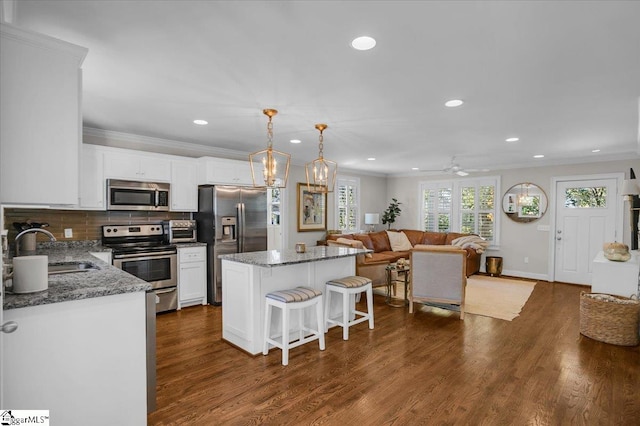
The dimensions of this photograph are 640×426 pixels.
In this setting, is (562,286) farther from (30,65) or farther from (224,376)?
(30,65)

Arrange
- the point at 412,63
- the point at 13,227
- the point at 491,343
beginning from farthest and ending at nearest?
1. the point at 13,227
2. the point at 491,343
3. the point at 412,63

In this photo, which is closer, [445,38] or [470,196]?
[445,38]

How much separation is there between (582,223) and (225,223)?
6510 millimetres

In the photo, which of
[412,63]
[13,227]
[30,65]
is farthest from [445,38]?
[13,227]

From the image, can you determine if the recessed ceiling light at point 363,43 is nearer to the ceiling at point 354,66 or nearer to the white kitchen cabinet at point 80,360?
the ceiling at point 354,66

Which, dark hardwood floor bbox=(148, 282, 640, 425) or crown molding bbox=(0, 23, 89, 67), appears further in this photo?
dark hardwood floor bbox=(148, 282, 640, 425)

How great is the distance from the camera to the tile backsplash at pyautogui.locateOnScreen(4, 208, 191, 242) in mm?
3924

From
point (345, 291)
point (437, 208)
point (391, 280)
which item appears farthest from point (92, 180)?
point (437, 208)

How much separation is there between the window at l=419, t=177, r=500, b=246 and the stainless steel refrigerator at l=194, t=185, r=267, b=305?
191 inches

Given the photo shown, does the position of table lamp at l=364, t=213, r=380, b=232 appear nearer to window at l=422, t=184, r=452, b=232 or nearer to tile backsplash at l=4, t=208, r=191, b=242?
window at l=422, t=184, r=452, b=232

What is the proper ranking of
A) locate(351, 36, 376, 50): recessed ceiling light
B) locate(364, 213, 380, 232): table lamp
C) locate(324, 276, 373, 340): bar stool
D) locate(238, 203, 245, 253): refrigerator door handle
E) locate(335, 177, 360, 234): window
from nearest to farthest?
1. locate(351, 36, 376, 50): recessed ceiling light
2. locate(324, 276, 373, 340): bar stool
3. locate(238, 203, 245, 253): refrigerator door handle
4. locate(335, 177, 360, 234): window
5. locate(364, 213, 380, 232): table lamp

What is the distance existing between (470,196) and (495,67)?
19.6 feet

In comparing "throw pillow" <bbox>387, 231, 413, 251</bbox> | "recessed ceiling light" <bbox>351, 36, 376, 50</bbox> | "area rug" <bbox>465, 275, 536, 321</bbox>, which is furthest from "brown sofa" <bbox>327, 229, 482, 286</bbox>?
"recessed ceiling light" <bbox>351, 36, 376, 50</bbox>

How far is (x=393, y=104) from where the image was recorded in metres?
3.32
